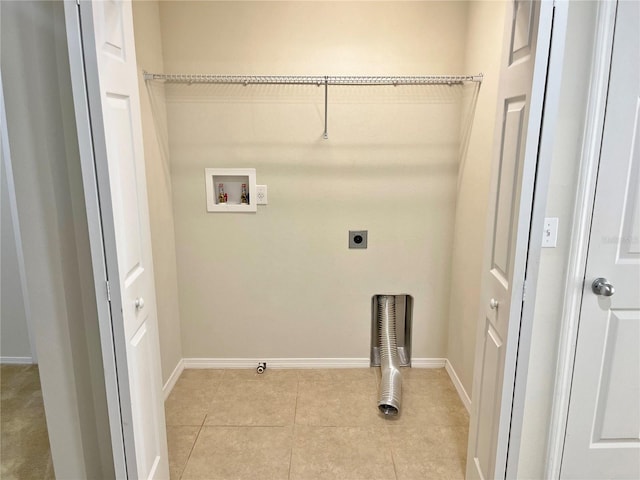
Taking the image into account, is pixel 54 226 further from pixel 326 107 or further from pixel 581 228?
pixel 581 228

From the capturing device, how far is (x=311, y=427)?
2.50m

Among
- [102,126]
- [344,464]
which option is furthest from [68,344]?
[344,464]

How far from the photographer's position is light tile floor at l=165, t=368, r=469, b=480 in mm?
2195

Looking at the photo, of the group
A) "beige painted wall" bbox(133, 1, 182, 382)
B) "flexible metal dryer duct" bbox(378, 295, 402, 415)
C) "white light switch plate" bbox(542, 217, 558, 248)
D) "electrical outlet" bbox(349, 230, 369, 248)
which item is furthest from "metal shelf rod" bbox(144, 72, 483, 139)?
"flexible metal dryer duct" bbox(378, 295, 402, 415)

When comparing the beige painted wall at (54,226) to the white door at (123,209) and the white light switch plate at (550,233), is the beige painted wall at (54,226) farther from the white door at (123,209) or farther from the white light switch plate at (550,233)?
the white light switch plate at (550,233)

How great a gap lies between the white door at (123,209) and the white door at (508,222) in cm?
129

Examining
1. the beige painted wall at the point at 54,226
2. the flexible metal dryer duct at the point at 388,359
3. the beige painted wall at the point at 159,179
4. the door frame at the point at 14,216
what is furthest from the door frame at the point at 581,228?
the beige painted wall at the point at 159,179

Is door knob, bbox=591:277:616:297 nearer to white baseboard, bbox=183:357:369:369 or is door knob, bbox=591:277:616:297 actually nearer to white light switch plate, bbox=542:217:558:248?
white light switch plate, bbox=542:217:558:248

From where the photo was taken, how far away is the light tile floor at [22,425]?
6.45 ft

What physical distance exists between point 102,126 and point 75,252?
497mm

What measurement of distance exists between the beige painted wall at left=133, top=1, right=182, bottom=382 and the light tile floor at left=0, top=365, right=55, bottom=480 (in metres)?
0.76

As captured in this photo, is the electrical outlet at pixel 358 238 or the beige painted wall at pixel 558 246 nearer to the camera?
the beige painted wall at pixel 558 246

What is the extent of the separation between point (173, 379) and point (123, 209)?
177cm

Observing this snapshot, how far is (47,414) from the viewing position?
1.65 meters
